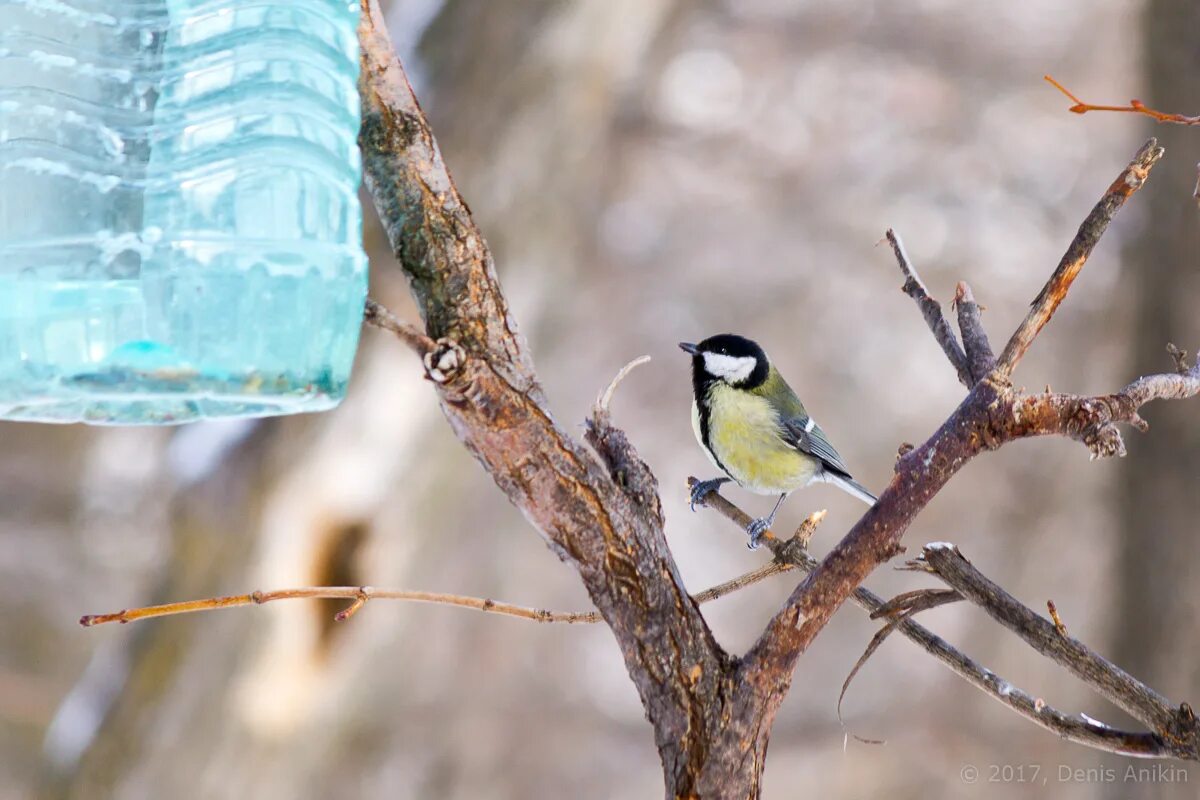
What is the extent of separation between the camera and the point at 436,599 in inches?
32.2

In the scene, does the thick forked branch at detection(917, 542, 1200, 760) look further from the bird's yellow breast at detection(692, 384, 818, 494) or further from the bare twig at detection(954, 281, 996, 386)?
the bird's yellow breast at detection(692, 384, 818, 494)

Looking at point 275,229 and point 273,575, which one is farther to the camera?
point 273,575

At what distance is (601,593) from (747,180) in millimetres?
2901

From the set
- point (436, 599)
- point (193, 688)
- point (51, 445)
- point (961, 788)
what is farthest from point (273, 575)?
point (961, 788)

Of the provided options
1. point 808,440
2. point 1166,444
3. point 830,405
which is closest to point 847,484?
point 808,440

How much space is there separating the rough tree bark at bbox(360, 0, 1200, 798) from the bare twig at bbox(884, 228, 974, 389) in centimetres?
6

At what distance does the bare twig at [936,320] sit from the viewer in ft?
2.92

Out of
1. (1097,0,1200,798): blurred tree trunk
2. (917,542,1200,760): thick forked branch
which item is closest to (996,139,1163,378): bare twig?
(917,542,1200,760): thick forked branch

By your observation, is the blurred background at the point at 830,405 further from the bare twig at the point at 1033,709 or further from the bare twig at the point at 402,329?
the bare twig at the point at 402,329

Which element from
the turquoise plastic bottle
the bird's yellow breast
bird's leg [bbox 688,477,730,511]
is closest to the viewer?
the turquoise plastic bottle

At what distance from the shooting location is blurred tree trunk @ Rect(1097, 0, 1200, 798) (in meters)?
2.73

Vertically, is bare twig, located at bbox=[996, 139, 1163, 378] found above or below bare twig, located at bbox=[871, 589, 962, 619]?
above

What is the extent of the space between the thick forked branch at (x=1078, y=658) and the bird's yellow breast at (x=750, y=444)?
0.75 m

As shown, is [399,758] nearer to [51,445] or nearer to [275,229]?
[51,445]
